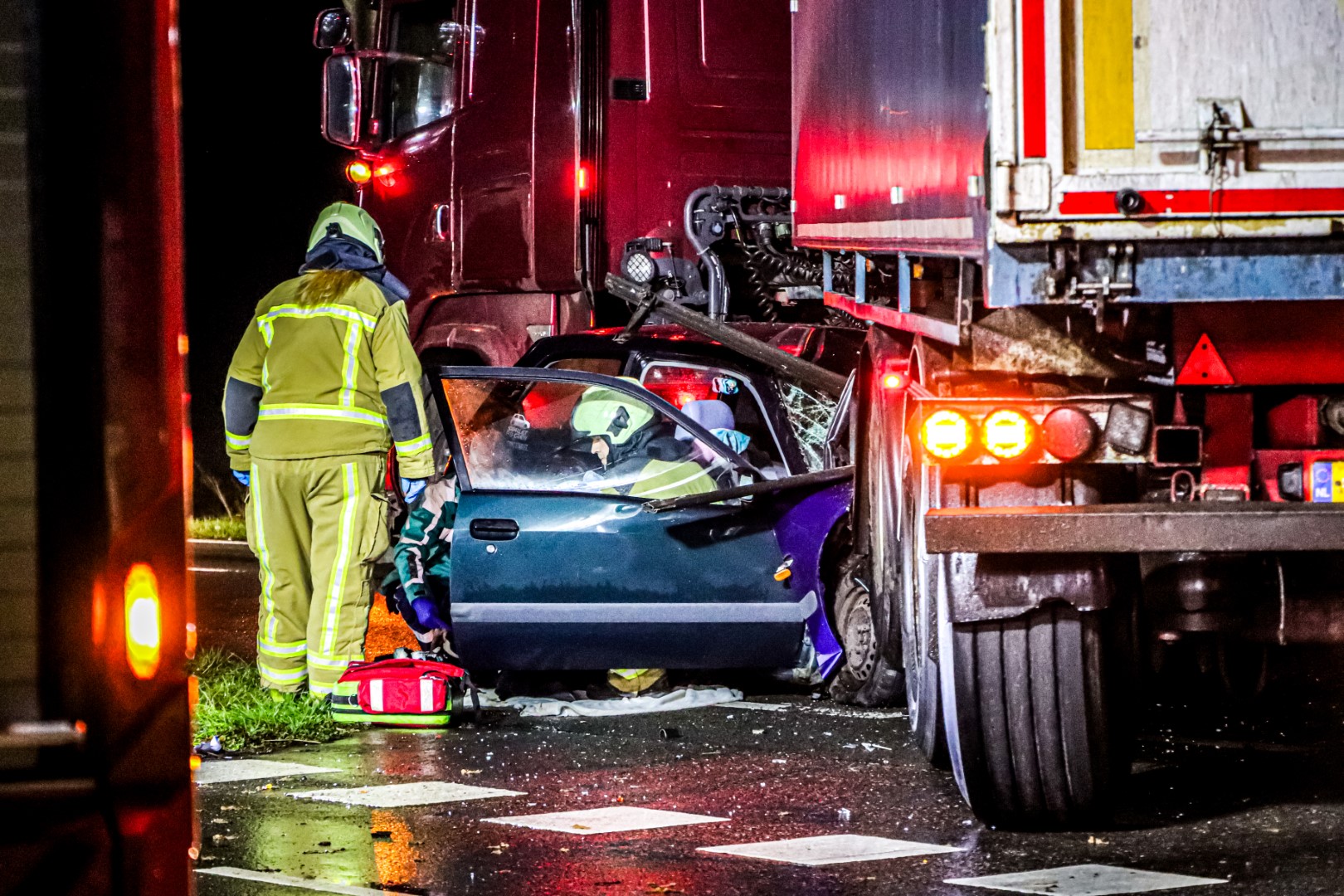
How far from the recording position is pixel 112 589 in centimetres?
244

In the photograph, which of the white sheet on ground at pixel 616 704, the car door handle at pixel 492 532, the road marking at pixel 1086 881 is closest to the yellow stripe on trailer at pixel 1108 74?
the road marking at pixel 1086 881

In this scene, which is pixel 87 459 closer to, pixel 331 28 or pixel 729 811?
pixel 729 811

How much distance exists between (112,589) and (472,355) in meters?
9.35

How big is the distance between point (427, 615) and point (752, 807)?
2.36 m

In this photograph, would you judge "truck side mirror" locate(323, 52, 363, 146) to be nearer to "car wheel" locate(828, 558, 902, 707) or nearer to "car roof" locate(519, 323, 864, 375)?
"car roof" locate(519, 323, 864, 375)

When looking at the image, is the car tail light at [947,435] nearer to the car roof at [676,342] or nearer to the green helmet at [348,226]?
the green helmet at [348,226]

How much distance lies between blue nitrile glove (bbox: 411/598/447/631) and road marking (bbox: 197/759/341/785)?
1199 mm

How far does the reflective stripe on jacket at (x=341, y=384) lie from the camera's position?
7.93m

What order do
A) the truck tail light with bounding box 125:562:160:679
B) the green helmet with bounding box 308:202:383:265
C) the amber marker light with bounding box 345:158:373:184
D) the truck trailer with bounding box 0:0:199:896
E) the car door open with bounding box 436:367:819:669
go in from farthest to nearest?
the amber marker light with bounding box 345:158:373:184
the green helmet with bounding box 308:202:383:265
the car door open with bounding box 436:367:819:669
the truck tail light with bounding box 125:562:160:679
the truck trailer with bounding box 0:0:199:896

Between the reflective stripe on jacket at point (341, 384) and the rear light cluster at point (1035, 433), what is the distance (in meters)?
3.15

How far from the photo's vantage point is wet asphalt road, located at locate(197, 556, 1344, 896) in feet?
17.1

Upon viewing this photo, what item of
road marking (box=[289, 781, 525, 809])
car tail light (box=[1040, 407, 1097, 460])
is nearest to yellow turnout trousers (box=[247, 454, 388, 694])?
road marking (box=[289, 781, 525, 809])

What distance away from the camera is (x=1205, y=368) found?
5.08 meters

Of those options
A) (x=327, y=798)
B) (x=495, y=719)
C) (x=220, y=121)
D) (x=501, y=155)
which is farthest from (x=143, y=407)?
(x=220, y=121)
